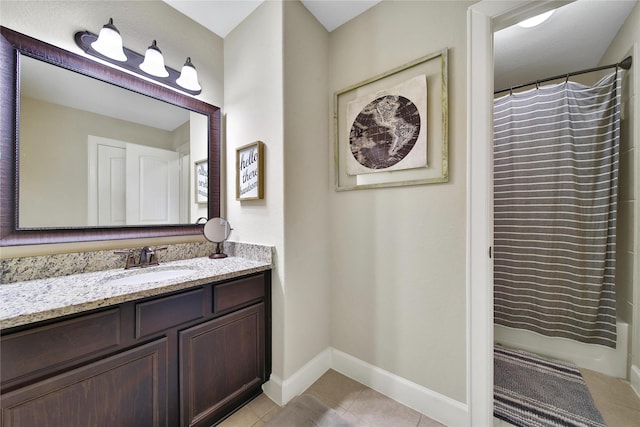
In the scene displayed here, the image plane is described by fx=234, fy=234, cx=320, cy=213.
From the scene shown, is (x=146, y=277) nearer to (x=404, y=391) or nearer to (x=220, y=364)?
(x=220, y=364)

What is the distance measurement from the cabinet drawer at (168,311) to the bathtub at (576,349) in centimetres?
232

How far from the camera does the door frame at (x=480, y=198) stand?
1.12m

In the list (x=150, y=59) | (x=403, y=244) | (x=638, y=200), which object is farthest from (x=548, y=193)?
(x=150, y=59)

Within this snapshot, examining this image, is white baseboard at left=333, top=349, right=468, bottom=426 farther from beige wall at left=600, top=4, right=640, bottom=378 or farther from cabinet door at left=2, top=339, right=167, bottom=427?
beige wall at left=600, top=4, right=640, bottom=378

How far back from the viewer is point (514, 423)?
1243mm

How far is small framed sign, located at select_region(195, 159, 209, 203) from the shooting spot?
5.40 ft

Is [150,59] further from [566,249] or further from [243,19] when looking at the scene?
[566,249]

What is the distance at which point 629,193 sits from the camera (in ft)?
5.00

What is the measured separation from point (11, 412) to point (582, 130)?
319 cm

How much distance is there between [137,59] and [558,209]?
2996 millimetres

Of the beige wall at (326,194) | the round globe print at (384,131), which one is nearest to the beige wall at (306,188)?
the beige wall at (326,194)

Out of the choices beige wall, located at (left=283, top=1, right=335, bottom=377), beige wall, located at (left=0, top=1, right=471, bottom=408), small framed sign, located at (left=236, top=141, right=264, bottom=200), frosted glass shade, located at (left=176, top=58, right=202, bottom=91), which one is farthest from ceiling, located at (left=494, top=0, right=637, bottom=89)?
frosted glass shade, located at (left=176, top=58, right=202, bottom=91)

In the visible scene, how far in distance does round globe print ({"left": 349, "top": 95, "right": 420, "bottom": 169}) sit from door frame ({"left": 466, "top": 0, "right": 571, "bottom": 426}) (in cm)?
30

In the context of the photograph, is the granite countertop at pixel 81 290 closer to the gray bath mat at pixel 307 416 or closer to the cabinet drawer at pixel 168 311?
the cabinet drawer at pixel 168 311
